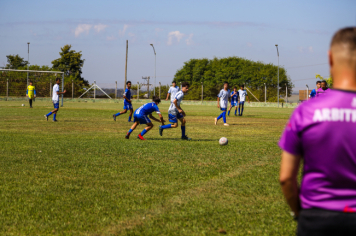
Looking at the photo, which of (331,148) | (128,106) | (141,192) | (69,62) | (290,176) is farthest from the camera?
(69,62)

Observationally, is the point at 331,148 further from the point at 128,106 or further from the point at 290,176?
the point at 128,106

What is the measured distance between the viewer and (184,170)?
7.02 m

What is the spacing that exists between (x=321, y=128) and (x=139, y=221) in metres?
2.94

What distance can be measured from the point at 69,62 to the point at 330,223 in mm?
75271

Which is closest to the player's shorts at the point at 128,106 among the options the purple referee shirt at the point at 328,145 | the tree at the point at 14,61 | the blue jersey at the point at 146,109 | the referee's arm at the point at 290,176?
the blue jersey at the point at 146,109

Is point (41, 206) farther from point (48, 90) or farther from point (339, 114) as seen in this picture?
point (48, 90)

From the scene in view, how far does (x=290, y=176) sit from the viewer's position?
2021mm

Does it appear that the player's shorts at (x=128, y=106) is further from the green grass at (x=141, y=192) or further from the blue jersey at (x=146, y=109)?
the green grass at (x=141, y=192)

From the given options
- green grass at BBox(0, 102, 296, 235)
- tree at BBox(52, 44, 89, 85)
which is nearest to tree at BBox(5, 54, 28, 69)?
tree at BBox(52, 44, 89, 85)

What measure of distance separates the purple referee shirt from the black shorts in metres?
0.03

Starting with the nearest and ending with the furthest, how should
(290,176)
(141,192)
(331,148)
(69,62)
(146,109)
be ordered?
(331,148) → (290,176) → (141,192) → (146,109) → (69,62)

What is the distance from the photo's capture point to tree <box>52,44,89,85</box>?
238ft

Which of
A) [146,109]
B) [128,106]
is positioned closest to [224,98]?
[128,106]

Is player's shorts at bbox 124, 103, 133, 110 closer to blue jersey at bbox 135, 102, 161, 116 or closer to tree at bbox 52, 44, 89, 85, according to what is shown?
blue jersey at bbox 135, 102, 161, 116
